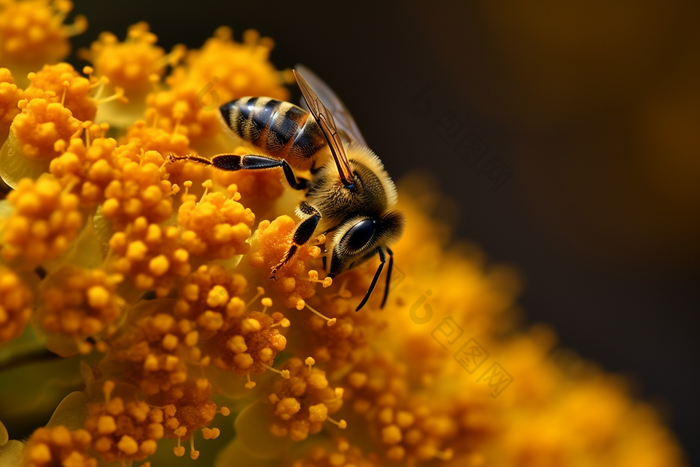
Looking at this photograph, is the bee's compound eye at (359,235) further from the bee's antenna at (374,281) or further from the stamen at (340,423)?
the stamen at (340,423)

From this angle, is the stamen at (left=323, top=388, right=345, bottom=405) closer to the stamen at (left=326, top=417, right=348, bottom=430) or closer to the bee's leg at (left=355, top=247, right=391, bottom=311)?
the stamen at (left=326, top=417, right=348, bottom=430)

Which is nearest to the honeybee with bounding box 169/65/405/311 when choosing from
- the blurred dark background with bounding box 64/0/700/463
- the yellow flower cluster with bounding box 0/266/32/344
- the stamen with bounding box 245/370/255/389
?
the stamen with bounding box 245/370/255/389

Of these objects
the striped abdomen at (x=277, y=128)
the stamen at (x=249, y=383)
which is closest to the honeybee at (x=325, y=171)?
the striped abdomen at (x=277, y=128)

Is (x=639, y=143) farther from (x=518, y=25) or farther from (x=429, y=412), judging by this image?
(x=429, y=412)

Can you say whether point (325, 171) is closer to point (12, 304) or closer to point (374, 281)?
point (374, 281)

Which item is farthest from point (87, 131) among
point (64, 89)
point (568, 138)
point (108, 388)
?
point (568, 138)

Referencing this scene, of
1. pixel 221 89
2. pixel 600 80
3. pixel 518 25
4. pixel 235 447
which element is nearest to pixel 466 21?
pixel 518 25

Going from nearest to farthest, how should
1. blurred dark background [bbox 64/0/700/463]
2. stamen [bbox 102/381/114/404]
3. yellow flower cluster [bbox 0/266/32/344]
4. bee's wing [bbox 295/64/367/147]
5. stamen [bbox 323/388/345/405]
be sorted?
yellow flower cluster [bbox 0/266/32/344] < stamen [bbox 102/381/114/404] < stamen [bbox 323/388/345/405] < bee's wing [bbox 295/64/367/147] < blurred dark background [bbox 64/0/700/463]

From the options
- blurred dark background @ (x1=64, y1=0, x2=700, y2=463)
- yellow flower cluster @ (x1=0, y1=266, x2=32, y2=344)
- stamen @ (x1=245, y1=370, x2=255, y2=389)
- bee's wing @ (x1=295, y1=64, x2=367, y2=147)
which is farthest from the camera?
blurred dark background @ (x1=64, y1=0, x2=700, y2=463)

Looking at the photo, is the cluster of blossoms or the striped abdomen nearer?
the cluster of blossoms
